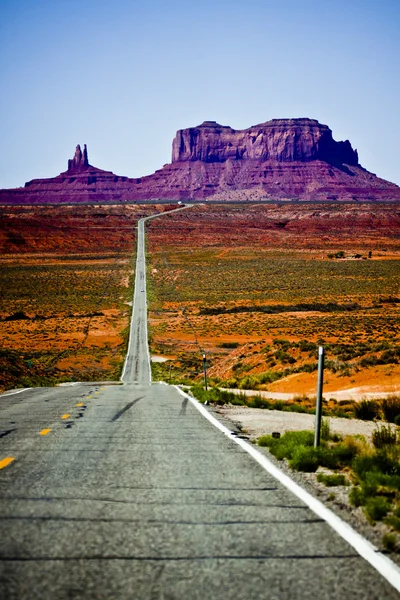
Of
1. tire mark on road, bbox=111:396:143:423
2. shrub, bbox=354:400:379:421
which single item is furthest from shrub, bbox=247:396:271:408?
tire mark on road, bbox=111:396:143:423

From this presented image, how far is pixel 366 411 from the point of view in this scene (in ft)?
53.9

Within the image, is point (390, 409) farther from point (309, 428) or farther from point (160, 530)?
point (160, 530)

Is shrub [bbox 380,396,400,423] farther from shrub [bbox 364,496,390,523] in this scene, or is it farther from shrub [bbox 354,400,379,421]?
shrub [bbox 364,496,390,523]

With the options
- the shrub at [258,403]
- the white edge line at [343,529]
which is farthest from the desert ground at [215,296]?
the white edge line at [343,529]

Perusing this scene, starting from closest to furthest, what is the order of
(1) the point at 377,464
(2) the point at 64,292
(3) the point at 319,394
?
(1) the point at 377,464, (3) the point at 319,394, (2) the point at 64,292

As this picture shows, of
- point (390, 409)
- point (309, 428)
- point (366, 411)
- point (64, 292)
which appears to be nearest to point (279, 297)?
point (64, 292)

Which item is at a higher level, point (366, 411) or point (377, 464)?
point (377, 464)

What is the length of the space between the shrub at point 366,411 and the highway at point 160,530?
25.4 feet

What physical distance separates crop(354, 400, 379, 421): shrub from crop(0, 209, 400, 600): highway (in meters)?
7.75

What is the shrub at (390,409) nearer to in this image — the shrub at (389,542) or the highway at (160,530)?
the highway at (160,530)

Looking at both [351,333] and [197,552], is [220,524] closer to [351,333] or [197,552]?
[197,552]

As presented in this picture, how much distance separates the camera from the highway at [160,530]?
422cm

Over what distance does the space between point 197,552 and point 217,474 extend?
2602 millimetres

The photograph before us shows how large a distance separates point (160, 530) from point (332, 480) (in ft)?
8.54
